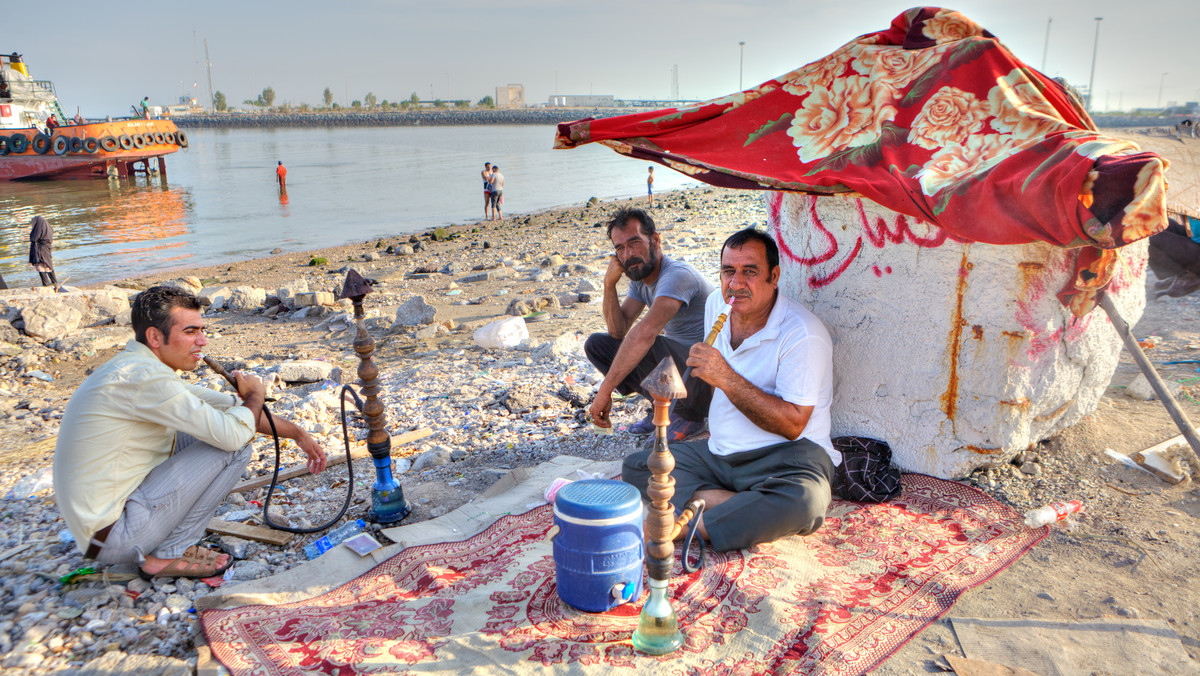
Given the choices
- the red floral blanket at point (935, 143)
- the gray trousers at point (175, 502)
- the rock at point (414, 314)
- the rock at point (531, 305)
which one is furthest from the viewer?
the rock at point (531, 305)

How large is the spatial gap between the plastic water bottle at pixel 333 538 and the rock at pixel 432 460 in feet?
2.59

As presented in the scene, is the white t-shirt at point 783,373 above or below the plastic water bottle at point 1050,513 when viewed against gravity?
above

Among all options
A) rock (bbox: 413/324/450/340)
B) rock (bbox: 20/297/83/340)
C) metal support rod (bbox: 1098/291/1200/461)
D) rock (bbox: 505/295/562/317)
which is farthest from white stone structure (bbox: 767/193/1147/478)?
rock (bbox: 20/297/83/340)

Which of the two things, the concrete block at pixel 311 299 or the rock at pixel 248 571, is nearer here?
the rock at pixel 248 571

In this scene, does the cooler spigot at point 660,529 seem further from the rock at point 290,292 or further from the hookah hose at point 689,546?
the rock at point 290,292

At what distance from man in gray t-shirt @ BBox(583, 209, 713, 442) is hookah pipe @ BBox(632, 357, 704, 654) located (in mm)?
1422

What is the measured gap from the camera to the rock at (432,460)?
4.29 meters

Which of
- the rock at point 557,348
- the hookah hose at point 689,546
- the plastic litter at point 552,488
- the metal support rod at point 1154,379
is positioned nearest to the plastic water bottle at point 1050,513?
the metal support rod at point 1154,379

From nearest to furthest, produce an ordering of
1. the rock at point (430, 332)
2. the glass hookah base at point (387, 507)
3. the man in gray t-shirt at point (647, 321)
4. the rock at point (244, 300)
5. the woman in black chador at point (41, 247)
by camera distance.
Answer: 1. the glass hookah base at point (387, 507)
2. the man in gray t-shirt at point (647, 321)
3. the rock at point (430, 332)
4. the rock at point (244, 300)
5. the woman in black chador at point (41, 247)

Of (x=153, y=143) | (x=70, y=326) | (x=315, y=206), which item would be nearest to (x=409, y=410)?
(x=70, y=326)

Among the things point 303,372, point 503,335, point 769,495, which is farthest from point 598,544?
point 503,335

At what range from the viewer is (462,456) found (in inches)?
173

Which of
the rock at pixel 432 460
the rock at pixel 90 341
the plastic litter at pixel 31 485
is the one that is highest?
the plastic litter at pixel 31 485

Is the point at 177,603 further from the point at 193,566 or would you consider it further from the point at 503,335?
the point at 503,335
